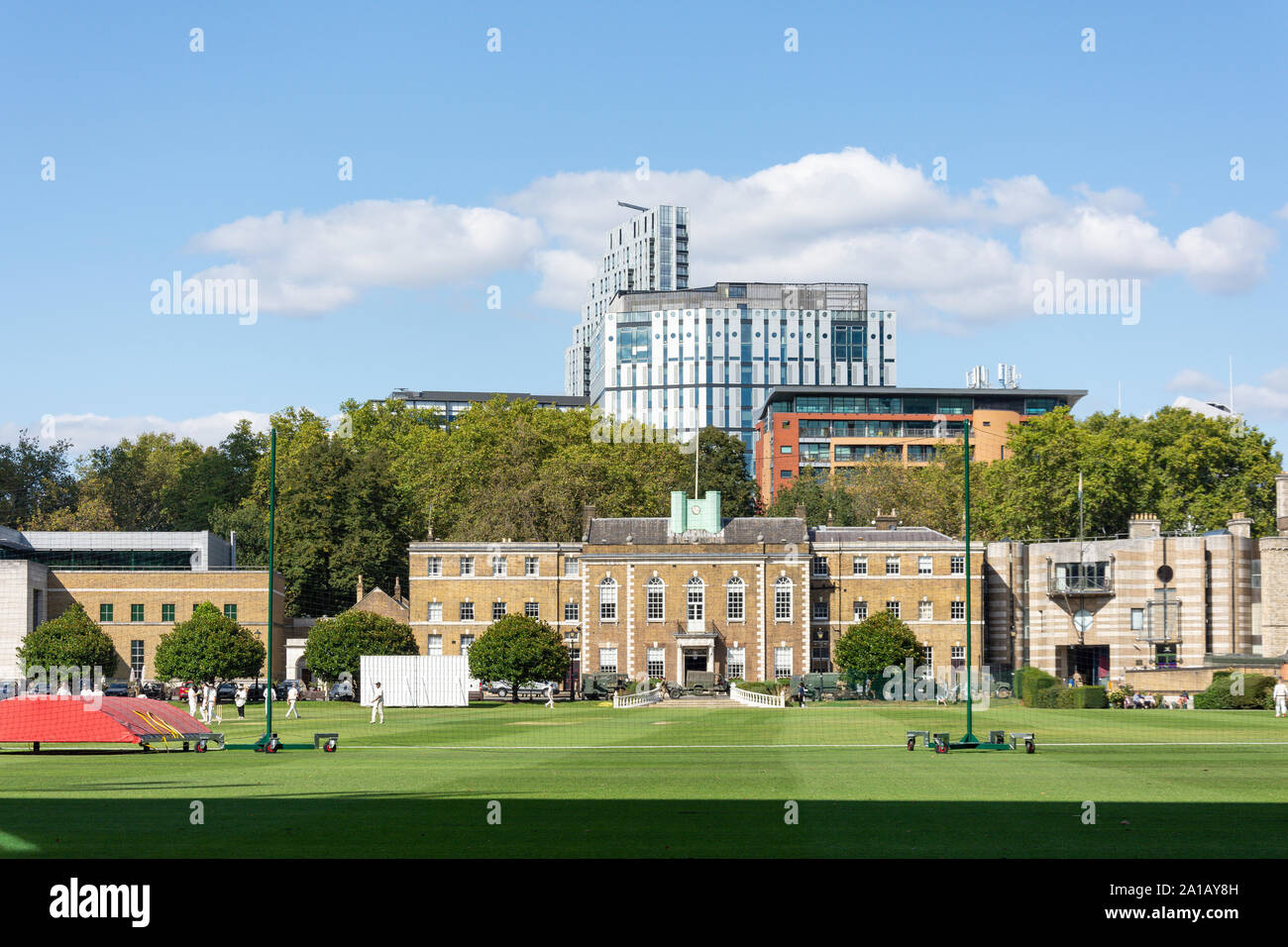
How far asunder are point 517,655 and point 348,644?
12.2 metres

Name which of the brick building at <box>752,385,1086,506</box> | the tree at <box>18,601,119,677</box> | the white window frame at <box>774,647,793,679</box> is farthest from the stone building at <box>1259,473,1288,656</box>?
the brick building at <box>752,385,1086,506</box>

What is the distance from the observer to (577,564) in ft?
331

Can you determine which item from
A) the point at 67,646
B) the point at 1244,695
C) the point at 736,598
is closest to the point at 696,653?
the point at 736,598

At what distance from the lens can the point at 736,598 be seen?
325ft

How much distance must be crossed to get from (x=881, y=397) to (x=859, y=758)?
15535cm

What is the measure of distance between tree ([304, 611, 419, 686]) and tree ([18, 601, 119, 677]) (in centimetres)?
1303

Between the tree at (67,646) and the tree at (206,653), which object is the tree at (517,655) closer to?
the tree at (206,653)

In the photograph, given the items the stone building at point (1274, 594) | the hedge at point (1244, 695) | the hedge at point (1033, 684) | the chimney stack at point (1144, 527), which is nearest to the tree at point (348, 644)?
the hedge at point (1033, 684)

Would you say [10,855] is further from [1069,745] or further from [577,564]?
[577,564]

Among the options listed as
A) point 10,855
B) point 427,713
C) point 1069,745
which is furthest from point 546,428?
point 10,855

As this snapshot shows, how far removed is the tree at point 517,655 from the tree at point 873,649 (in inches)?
675

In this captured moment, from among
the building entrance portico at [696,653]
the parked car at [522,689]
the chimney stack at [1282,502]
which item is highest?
the chimney stack at [1282,502]

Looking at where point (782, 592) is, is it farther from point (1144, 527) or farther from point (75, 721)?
point (75, 721)

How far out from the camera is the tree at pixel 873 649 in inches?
3314
